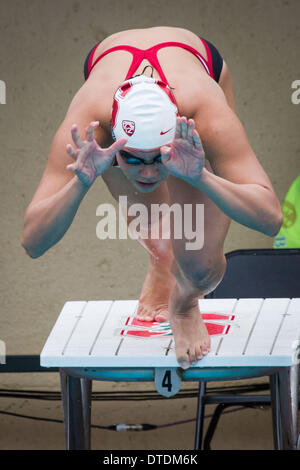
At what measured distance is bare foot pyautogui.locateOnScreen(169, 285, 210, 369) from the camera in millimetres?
2363

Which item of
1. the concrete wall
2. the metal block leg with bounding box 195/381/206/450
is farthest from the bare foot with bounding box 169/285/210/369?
the concrete wall

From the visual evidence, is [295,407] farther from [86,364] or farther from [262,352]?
[86,364]

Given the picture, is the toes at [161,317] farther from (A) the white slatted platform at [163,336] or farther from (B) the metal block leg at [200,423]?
(B) the metal block leg at [200,423]

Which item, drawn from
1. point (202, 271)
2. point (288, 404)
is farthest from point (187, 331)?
point (288, 404)

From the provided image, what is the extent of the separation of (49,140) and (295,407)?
223 cm

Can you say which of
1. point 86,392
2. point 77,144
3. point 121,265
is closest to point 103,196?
point 121,265

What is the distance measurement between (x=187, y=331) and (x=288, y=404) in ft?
1.20

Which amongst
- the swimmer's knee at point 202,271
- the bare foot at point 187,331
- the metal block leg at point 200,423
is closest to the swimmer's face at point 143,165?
the swimmer's knee at point 202,271

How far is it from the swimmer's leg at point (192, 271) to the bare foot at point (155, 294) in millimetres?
309

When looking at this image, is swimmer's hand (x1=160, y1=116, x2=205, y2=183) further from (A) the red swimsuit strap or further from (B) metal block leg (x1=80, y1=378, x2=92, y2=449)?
(B) metal block leg (x1=80, y1=378, x2=92, y2=449)

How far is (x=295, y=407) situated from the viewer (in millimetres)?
2449

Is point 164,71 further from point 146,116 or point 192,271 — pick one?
point 192,271

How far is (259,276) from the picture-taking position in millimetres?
3357

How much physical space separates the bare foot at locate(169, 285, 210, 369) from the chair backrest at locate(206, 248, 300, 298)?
81 cm
